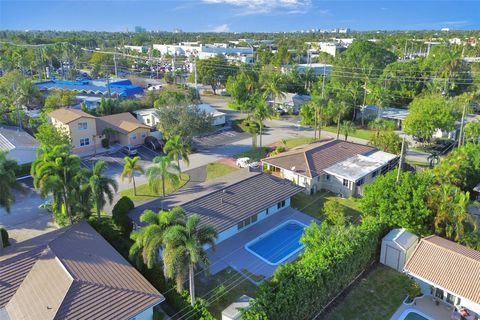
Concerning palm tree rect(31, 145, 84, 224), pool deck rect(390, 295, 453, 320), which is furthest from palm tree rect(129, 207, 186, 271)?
pool deck rect(390, 295, 453, 320)

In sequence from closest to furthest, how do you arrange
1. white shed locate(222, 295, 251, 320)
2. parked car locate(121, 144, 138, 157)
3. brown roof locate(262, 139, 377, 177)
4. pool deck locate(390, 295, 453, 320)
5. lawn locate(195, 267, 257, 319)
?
white shed locate(222, 295, 251, 320), pool deck locate(390, 295, 453, 320), lawn locate(195, 267, 257, 319), brown roof locate(262, 139, 377, 177), parked car locate(121, 144, 138, 157)

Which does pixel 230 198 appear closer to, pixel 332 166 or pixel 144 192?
pixel 144 192

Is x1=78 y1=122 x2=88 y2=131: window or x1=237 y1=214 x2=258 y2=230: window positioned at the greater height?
x1=78 y1=122 x2=88 y2=131: window

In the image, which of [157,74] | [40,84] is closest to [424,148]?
[40,84]

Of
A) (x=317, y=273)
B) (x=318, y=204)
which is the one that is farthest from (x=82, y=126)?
(x=317, y=273)

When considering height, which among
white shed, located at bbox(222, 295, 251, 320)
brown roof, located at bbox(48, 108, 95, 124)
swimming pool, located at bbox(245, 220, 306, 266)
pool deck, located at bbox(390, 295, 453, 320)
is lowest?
pool deck, located at bbox(390, 295, 453, 320)

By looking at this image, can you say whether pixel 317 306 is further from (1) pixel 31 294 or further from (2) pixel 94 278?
(1) pixel 31 294

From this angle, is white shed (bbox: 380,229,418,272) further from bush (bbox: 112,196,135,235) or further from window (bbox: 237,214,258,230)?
bush (bbox: 112,196,135,235)
